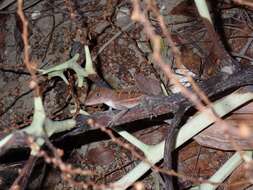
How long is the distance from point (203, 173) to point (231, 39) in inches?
19.2

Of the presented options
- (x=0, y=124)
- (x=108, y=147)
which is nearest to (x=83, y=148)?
(x=108, y=147)

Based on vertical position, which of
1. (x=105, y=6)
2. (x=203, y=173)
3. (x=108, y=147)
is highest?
(x=105, y=6)

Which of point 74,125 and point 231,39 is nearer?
point 74,125

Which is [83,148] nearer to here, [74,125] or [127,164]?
[127,164]

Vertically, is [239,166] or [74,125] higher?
[74,125]

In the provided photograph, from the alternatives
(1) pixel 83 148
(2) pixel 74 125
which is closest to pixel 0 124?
(1) pixel 83 148

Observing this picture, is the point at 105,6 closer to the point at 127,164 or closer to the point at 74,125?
the point at 127,164

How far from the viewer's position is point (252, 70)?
3.44 ft

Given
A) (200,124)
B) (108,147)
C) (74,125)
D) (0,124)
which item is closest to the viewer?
(74,125)

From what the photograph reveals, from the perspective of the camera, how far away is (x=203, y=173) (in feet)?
4.45

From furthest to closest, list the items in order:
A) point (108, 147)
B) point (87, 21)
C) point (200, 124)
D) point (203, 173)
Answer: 1. point (87, 21)
2. point (108, 147)
3. point (203, 173)
4. point (200, 124)

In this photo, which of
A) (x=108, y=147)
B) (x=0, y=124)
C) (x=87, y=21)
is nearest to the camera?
(x=108, y=147)

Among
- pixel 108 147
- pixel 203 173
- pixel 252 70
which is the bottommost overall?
pixel 203 173

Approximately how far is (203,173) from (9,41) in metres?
1.02
